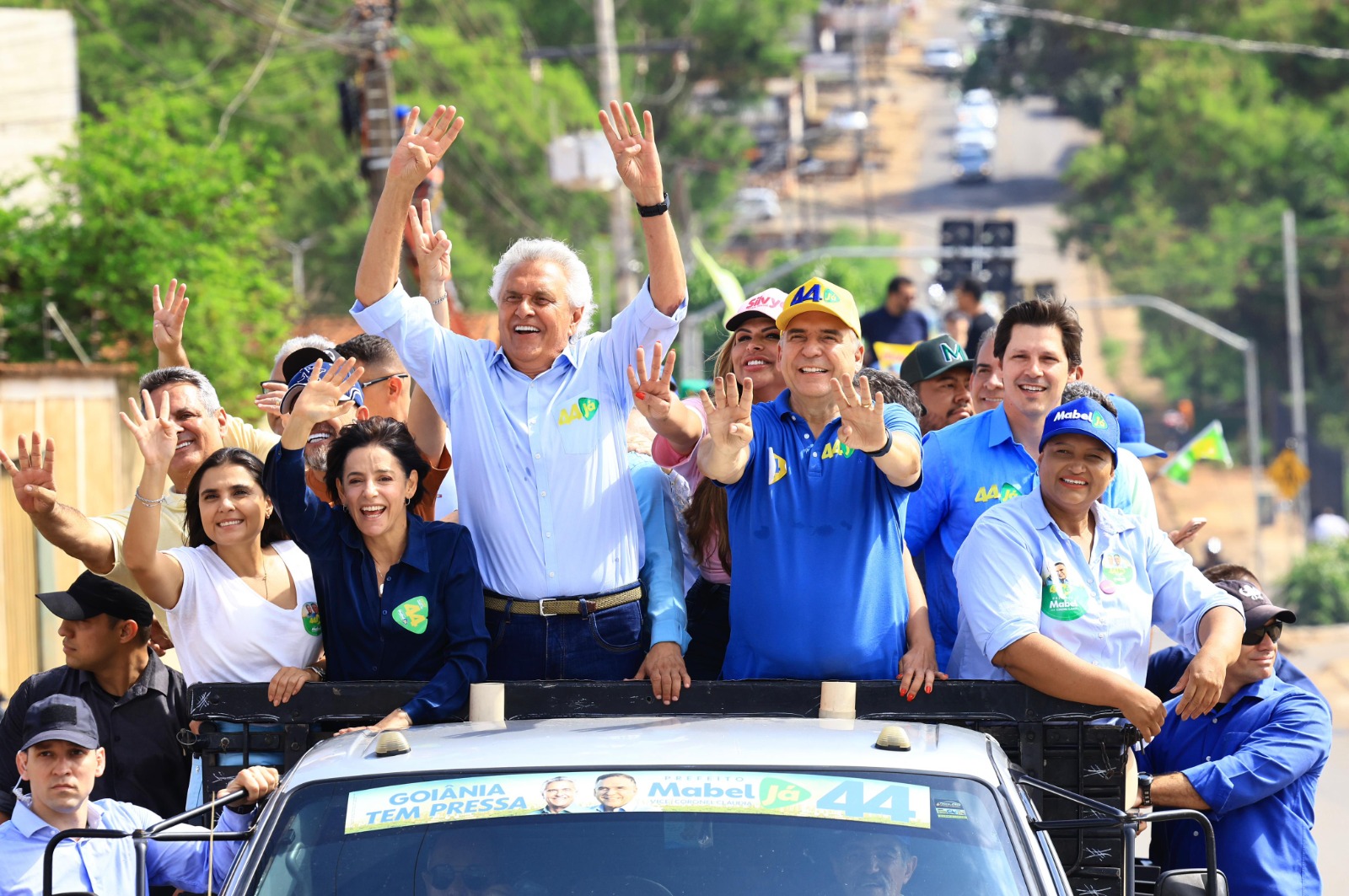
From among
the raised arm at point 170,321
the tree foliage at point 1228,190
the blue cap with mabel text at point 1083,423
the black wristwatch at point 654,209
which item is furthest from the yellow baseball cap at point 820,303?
the tree foliage at point 1228,190

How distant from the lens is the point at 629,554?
5004mm

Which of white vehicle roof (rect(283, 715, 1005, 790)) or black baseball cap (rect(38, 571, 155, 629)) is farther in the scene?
black baseball cap (rect(38, 571, 155, 629))

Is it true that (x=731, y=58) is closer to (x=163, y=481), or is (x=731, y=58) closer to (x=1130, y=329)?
(x=1130, y=329)

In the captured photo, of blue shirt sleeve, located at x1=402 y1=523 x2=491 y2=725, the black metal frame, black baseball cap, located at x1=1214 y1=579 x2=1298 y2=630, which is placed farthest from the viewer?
black baseball cap, located at x1=1214 y1=579 x2=1298 y2=630

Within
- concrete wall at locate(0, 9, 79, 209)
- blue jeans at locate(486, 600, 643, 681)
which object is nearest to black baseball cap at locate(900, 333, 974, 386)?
blue jeans at locate(486, 600, 643, 681)

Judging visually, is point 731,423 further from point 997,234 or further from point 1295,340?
point 1295,340

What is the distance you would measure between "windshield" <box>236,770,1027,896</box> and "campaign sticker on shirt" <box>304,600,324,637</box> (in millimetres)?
1272

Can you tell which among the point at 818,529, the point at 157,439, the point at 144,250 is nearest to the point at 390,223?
the point at 157,439

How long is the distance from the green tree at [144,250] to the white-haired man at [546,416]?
11.9m

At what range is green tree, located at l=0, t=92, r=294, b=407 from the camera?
16.4 m

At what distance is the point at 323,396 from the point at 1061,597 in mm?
2055

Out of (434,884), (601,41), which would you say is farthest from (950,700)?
(601,41)

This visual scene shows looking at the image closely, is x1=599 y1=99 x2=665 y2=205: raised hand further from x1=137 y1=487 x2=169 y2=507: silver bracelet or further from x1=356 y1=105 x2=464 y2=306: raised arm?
x1=137 y1=487 x2=169 y2=507: silver bracelet

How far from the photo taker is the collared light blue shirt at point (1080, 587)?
15.1 ft
